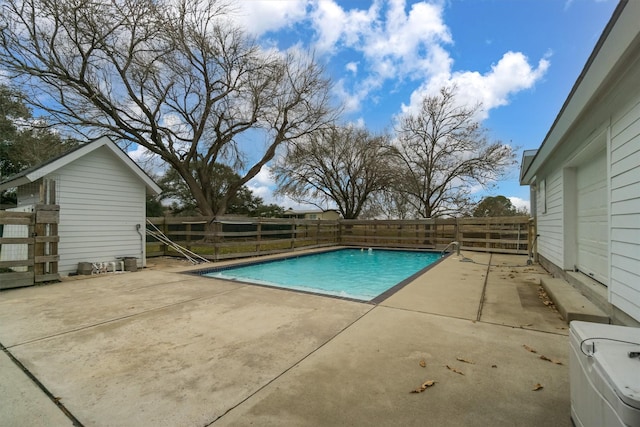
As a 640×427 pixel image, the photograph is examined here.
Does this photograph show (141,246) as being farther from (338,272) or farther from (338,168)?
(338,168)

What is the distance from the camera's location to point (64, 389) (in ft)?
6.80

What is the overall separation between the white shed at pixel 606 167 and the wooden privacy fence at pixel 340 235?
14.5ft

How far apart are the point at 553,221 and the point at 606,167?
9.24 feet

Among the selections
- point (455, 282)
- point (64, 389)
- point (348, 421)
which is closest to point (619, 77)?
point (348, 421)

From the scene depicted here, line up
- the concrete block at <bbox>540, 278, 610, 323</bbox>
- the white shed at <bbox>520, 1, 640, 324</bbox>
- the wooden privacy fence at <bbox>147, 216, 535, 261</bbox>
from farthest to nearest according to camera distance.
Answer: the wooden privacy fence at <bbox>147, 216, 535, 261</bbox> < the concrete block at <bbox>540, 278, 610, 323</bbox> < the white shed at <bbox>520, 1, 640, 324</bbox>

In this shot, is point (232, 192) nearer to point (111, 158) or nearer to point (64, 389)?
point (111, 158)

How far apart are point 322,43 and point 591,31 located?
33.1 ft

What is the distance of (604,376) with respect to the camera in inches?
46.5

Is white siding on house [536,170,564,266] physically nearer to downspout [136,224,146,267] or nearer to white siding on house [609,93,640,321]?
white siding on house [609,93,640,321]

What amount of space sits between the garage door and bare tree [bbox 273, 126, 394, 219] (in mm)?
11381

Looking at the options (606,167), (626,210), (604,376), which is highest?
(606,167)

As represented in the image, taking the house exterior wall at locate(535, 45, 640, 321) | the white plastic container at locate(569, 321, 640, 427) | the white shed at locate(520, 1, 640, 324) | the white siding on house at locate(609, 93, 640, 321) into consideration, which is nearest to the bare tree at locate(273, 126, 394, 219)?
the white shed at locate(520, 1, 640, 324)

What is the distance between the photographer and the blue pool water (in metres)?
6.56

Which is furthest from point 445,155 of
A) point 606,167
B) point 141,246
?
point 141,246
